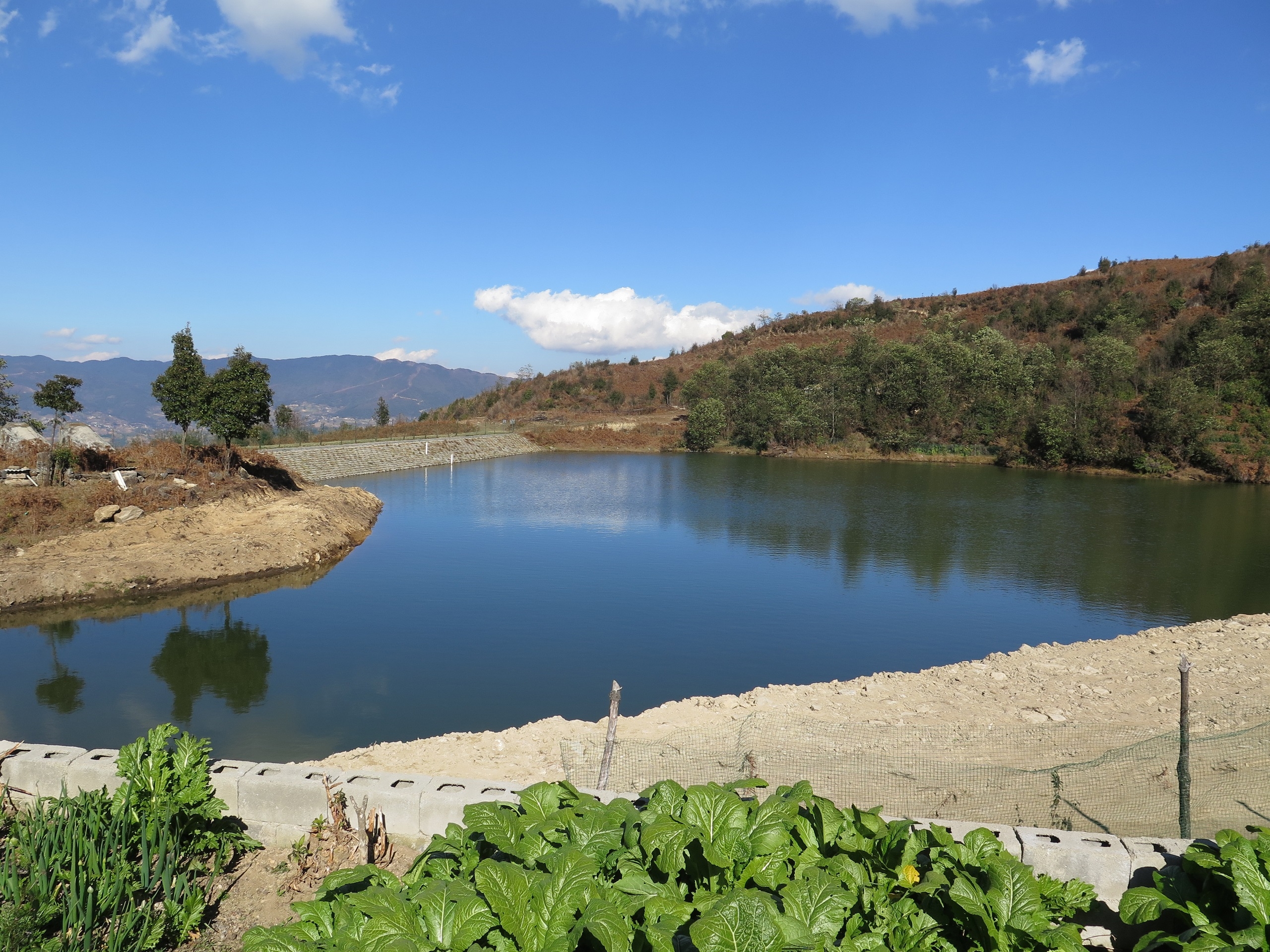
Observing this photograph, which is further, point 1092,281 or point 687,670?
point 1092,281

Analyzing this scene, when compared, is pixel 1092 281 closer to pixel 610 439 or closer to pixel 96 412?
pixel 610 439

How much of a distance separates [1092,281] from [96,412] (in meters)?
183

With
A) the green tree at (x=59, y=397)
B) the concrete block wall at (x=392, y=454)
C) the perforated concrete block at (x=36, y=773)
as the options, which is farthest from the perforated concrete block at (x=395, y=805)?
the concrete block wall at (x=392, y=454)

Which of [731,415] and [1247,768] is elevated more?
[731,415]

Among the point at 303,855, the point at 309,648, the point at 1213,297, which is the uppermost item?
the point at 1213,297

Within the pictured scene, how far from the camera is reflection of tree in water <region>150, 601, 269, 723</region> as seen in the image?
11.6m

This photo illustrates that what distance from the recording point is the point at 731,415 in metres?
63.6

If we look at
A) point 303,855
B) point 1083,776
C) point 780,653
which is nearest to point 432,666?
point 780,653

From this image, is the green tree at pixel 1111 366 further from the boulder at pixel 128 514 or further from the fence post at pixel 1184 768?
the boulder at pixel 128 514

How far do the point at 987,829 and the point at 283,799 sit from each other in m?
4.42

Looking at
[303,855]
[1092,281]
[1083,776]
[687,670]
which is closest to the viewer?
[303,855]

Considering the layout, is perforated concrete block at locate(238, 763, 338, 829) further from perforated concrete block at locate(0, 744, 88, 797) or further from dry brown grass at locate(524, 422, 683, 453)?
dry brown grass at locate(524, 422, 683, 453)

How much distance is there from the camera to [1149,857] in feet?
13.0

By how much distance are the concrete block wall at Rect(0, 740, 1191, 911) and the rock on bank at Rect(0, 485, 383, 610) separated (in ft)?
41.9
